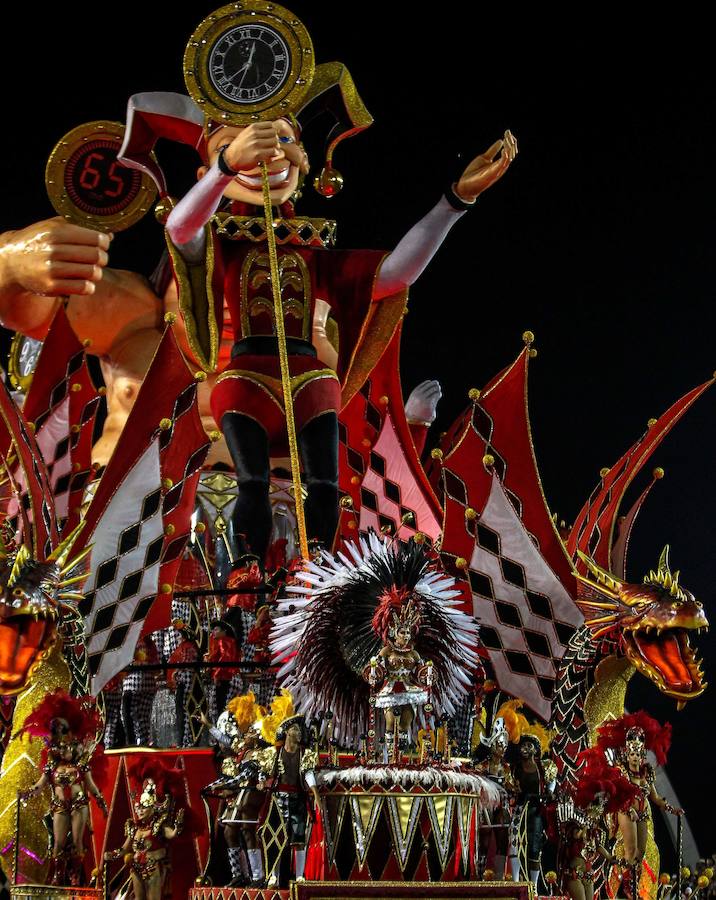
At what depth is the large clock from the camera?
6027mm

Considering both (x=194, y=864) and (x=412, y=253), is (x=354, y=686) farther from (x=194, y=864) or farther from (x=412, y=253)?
(x=412, y=253)

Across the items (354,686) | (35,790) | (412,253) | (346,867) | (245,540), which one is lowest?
(346,867)

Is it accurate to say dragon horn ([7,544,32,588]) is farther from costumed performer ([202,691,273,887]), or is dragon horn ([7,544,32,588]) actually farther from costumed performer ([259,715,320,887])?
costumed performer ([259,715,320,887])

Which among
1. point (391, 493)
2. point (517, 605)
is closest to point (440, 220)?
point (391, 493)

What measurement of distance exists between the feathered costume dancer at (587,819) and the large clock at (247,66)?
10.2ft

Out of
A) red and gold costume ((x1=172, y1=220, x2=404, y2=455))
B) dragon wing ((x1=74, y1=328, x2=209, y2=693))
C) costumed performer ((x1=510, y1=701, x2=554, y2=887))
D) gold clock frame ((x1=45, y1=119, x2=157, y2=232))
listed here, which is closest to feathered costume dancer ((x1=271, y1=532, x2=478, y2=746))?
costumed performer ((x1=510, y1=701, x2=554, y2=887))

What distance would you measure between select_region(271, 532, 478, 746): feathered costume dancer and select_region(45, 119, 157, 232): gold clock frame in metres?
2.59

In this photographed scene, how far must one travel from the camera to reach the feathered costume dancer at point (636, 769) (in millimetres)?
5094

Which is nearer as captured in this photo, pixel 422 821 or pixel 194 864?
pixel 422 821

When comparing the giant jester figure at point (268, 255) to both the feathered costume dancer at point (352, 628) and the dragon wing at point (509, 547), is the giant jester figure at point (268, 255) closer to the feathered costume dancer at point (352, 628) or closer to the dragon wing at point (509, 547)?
the dragon wing at point (509, 547)

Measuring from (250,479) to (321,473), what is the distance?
344 millimetres

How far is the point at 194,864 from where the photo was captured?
196 inches

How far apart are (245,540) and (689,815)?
10.8 ft

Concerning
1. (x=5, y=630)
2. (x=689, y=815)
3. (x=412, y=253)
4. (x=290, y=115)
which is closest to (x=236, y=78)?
(x=290, y=115)
